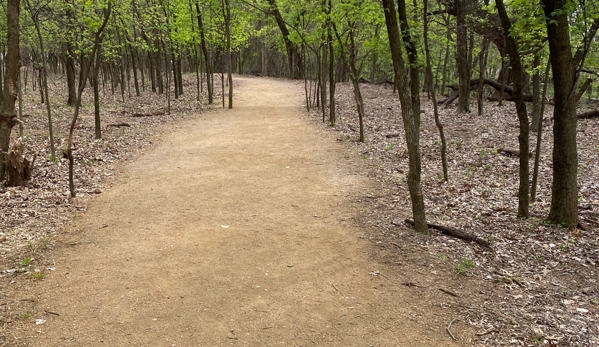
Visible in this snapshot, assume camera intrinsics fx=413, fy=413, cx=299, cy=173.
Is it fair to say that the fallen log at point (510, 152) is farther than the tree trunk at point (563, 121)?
Yes

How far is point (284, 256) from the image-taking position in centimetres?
595

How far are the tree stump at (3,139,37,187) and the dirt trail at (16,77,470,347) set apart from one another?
171cm

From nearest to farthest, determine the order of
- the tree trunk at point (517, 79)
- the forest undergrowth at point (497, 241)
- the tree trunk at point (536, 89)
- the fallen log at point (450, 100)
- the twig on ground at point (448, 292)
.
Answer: the forest undergrowth at point (497, 241)
the twig on ground at point (448, 292)
the tree trunk at point (517, 79)
the tree trunk at point (536, 89)
the fallen log at point (450, 100)

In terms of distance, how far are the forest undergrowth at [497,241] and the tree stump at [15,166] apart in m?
6.90

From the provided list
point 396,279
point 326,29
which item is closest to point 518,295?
point 396,279

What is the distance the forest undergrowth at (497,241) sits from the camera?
15.0 feet

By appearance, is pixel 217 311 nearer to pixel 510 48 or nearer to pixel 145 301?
pixel 145 301

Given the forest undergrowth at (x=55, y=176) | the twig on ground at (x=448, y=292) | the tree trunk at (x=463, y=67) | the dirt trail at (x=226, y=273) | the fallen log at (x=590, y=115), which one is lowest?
the twig on ground at (x=448, y=292)

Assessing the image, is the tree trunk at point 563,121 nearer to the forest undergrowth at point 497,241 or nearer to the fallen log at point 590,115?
the forest undergrowth at point 497,241

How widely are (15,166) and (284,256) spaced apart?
6.14 m

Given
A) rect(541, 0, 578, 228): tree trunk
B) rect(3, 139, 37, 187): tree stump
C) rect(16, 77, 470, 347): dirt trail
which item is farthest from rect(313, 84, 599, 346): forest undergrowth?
rect(3, 139, 37, 187): tree stump

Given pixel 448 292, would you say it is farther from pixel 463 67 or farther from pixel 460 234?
pixel 463 67

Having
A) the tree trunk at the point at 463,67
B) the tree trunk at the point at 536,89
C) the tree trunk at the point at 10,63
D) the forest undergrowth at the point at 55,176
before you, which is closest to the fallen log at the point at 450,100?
the tree trunk at the point at 463,67

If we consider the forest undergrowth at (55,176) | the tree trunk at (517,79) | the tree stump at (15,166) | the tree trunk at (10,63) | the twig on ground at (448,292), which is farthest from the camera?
the tree stump at (15,166)
